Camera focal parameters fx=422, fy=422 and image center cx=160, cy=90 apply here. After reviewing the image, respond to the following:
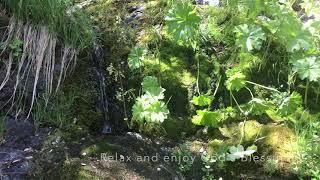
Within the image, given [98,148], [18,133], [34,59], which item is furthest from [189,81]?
[18,133]

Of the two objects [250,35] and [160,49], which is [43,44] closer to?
[160,49]

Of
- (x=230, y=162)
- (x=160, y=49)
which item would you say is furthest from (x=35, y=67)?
(x=230, y=162)

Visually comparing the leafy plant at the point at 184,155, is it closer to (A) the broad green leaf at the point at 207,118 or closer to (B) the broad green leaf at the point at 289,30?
(A) the broad green leaf at the point at 207,118

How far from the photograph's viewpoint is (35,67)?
3.47 meters

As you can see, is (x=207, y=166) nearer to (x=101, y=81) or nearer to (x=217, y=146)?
(x=217, y=146)

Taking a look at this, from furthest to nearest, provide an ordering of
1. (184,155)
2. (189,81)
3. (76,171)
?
(189,81) → (184,155) → (76,171)

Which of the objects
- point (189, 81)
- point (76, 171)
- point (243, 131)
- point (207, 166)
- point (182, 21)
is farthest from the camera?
point (189, 81)

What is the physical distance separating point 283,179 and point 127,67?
62.9 inches

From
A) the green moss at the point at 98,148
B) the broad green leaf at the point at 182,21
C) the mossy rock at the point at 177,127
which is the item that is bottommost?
the green moss at the point at 98,148

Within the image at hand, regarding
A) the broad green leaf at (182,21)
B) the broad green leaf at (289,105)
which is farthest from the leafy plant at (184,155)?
the broad green leaf at (182,21)

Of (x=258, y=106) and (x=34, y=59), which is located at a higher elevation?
(x=34, y=59)

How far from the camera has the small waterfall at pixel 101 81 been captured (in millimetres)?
3372

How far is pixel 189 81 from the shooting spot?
3572 millimetres

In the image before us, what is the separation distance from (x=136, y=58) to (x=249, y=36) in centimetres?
95
